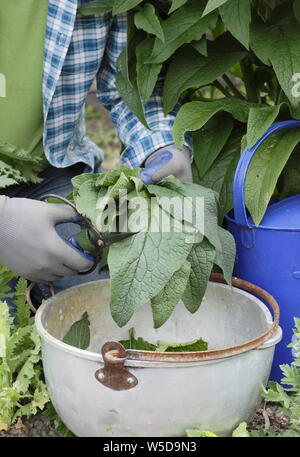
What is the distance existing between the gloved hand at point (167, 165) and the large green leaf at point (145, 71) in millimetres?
131

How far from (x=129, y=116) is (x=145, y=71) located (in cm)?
20

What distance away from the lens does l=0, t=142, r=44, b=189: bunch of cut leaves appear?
1.43 meters

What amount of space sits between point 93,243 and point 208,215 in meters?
0.23

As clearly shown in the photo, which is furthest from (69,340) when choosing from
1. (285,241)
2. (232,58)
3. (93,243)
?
(232,58)

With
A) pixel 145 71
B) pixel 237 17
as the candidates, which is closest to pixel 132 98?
pixel 145 71

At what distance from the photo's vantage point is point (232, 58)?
4.64ft

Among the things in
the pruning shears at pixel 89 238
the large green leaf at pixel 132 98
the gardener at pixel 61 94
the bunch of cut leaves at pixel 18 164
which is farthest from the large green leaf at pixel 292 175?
the bunch of cut leaves at pixel 18 164

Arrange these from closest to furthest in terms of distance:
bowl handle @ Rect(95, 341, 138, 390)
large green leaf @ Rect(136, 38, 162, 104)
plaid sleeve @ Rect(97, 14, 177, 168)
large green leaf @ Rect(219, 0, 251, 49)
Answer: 1. bowl handle @ Rect(95, 341, 138, 390)
2. large green leaf @ Rect(219, 0, 251, 49)
3. large green leaf @ Rect(136, 38, 162, 104)
4. plaid sleeve @ Rect(97, 14, 177, 168)

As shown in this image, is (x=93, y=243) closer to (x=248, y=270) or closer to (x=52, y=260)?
(x=52, y=260)

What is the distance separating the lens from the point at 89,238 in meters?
1.25

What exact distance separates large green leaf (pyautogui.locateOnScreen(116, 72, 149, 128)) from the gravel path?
2.17 ft

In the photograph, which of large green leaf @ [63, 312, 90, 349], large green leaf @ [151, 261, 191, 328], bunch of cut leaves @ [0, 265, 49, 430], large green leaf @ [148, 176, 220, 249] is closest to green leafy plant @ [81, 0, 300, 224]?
large green leaf @ [148, 176, 220, 249]

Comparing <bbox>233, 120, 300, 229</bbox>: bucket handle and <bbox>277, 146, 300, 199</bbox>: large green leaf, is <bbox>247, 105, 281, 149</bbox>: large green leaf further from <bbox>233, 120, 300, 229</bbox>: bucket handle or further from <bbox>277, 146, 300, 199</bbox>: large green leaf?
<bbox>277, 146, 300, 199</bbox>: large green leaf

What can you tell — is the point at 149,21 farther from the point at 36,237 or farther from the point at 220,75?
the point at 36,237
